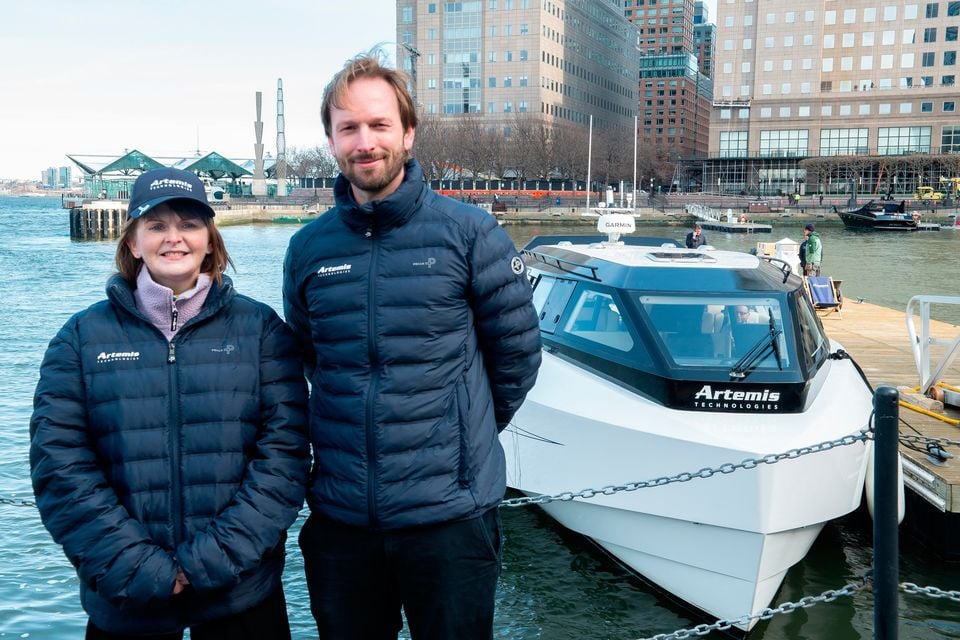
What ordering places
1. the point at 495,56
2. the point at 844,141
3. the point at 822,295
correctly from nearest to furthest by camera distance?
the point at 822,295 < the point at 844,141 < the point at 495,56

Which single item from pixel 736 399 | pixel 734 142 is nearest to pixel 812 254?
pixel 736 399

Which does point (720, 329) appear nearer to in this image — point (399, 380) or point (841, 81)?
point (399, 380)

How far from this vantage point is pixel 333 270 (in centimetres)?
315

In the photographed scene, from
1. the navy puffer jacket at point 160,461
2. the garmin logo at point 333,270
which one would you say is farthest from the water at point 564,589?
the garmin logo at point 333,270

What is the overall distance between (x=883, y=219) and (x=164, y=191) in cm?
7581

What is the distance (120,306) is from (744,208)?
99046 millimetres

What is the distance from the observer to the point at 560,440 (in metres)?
6.66

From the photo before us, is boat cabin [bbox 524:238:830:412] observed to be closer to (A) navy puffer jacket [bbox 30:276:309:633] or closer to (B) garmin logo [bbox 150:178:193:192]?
(A) navy puffer jacket [bbox 30:276:309:633]

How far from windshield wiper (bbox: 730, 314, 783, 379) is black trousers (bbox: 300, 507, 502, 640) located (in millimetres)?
3563

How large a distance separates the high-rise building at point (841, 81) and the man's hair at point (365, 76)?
4291 inches

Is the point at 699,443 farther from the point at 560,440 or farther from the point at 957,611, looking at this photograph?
the point at 957,611

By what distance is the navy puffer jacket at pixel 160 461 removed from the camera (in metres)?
2.96

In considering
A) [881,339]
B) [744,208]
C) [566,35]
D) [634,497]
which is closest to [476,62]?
[566,35]

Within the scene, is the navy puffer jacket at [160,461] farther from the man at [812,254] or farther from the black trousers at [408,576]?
the man at [812,254]
